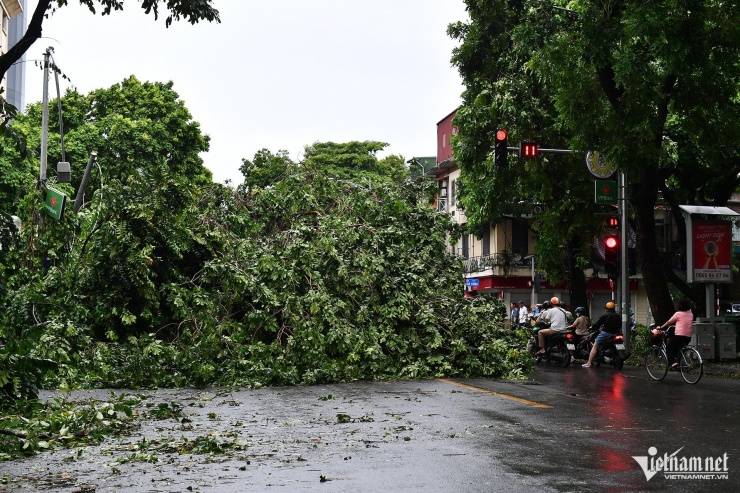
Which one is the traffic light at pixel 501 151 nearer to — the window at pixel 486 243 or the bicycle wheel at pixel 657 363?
the bicycle wheel at pixel 657 363

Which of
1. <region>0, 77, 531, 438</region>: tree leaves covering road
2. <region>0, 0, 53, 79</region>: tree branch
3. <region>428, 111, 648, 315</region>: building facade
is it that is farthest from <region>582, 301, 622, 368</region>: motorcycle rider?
<region>428, 111, 648, 315</region>: building facade

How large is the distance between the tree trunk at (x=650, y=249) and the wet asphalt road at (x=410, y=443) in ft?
31.9

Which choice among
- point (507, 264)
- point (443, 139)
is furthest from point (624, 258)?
point (443, 139)

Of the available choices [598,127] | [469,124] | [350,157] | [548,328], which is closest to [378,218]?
[598,127]

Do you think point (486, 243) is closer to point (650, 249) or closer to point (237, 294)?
point (650, 249)

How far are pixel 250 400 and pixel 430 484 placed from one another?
24.7 ft

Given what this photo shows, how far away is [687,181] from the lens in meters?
29.2

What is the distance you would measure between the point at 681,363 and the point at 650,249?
21.9 feet

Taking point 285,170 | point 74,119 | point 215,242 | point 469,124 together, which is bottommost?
point 215,242

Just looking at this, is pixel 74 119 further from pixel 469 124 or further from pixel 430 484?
pixel 430 484

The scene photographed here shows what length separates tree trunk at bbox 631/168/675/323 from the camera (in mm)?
25375

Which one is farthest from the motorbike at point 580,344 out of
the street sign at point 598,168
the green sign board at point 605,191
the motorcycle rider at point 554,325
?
the street sign at point 598,168

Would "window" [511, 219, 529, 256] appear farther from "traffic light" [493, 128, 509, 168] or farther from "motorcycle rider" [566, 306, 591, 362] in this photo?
"traffic light" [493, 128, 509, 168]

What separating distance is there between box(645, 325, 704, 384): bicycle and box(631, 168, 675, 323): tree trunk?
3877mm
